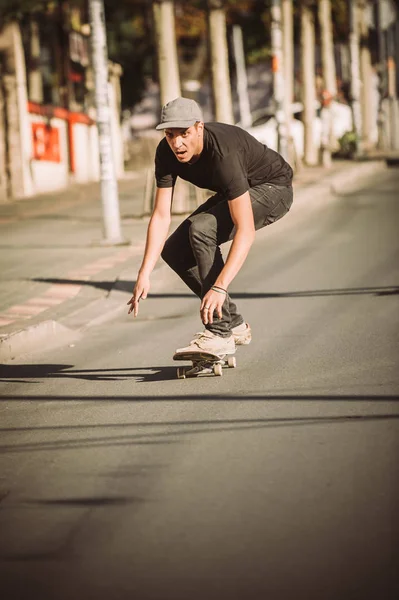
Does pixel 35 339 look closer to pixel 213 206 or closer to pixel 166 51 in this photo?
pixel 213 206

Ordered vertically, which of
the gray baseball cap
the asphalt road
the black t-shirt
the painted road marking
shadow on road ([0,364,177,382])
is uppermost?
the gray baseball cap

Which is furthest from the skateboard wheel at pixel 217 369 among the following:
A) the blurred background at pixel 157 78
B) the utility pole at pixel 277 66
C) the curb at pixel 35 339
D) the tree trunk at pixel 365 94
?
the tree trunk at pixel 365 94

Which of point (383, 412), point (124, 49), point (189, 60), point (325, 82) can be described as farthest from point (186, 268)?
point (189, 60)

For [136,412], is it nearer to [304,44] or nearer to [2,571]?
[2,571]

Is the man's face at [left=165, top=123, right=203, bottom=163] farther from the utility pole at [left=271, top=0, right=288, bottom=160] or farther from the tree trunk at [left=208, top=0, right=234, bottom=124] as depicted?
the utility pole at [left=271, top=0, right=288, bottom=160]

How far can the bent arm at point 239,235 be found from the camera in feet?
22.2

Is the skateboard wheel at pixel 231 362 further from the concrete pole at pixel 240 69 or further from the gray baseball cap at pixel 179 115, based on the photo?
the concrete pole at pixel 240 69

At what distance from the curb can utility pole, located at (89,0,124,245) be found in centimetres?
499

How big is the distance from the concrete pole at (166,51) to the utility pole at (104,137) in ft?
13.2

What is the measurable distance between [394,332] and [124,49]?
137 feet

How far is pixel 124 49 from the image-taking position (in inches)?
1929

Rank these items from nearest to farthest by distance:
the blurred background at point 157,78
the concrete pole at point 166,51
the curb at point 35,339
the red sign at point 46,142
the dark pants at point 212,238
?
the dark pants at point 212,238, the curb at point 35,339, the concrete pole at point 166,51, the blurred background at point 157,78, the red sign at point 46,142

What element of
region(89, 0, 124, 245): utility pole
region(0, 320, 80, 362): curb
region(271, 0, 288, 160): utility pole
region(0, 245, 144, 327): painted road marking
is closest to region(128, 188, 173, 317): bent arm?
region(0, 320, 80, 362): curb

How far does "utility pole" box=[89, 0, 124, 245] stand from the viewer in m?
14.5
